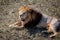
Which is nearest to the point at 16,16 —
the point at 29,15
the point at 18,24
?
the point at 18,24

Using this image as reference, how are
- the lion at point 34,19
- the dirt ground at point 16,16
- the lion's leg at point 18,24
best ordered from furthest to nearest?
the lion's leg at point 18,24 < the lion at point 34,19 < the dirt ground at point 16,16

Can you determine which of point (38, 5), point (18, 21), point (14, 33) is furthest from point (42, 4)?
point (14, 33)

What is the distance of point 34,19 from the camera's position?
4.55m

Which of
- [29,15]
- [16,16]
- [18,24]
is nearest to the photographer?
[29,15]

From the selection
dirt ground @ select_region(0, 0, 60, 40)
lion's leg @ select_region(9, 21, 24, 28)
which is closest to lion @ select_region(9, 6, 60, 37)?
lion's leg @ select_region(9, 21, 24, 28)

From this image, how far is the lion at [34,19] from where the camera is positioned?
174 inches

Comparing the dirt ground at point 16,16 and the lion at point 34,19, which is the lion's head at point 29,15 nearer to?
the lion at point 34,19

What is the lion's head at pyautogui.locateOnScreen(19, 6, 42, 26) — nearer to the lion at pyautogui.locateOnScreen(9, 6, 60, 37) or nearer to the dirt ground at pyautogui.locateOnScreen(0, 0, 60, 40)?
the lion at pyautogui.locateOnScreen(9, 6, 60, 37)

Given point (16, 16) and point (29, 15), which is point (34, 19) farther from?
point (16, 16)

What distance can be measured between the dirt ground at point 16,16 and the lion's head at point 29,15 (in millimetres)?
151

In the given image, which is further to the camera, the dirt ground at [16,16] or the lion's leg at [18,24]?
the lion's leg at [18,24]

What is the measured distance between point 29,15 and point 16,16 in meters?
0.70

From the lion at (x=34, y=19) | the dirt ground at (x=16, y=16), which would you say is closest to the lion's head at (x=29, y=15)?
the lion at (x=34, y=19)

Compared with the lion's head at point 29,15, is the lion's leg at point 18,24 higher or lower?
lower
